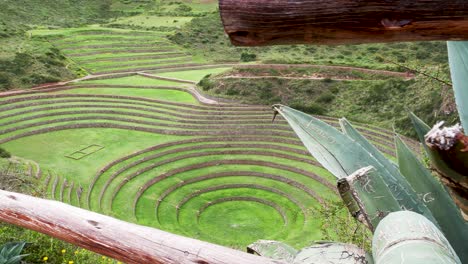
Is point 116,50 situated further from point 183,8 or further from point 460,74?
point 460,74

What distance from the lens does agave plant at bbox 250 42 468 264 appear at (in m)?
0.88

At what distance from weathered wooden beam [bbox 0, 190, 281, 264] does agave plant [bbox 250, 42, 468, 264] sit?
38cm

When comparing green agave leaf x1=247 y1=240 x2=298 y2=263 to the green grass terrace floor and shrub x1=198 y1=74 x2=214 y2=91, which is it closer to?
shrub x1=198 y1=74 x2=214 y2=91

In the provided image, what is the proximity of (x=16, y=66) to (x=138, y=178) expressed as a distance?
10702 mm

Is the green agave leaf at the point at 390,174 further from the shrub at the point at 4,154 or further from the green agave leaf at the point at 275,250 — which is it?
the shrub at the point at 4,154

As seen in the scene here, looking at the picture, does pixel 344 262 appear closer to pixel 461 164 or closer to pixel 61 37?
pixel 461 164

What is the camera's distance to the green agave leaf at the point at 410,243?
2.68 ft

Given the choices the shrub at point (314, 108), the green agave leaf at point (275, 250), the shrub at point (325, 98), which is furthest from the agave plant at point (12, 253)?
the shrub at point (325, 98)

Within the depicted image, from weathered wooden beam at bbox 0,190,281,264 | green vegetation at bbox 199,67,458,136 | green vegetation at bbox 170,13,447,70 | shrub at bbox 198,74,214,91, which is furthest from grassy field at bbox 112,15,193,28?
weathered wooden beam at bbox 0,190,281,264

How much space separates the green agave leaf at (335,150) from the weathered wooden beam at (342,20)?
0.20 meters

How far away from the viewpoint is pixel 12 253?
10.4ft

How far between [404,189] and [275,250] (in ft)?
1.57

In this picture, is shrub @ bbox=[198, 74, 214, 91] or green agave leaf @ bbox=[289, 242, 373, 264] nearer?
green agave leaf @ bbox=[289, 242, 373, 264]

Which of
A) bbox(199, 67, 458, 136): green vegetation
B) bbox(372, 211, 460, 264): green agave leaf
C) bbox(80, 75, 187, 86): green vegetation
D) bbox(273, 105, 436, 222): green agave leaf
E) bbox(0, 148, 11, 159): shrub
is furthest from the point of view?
bbox(80, 75, 187, 86): green vegetation
